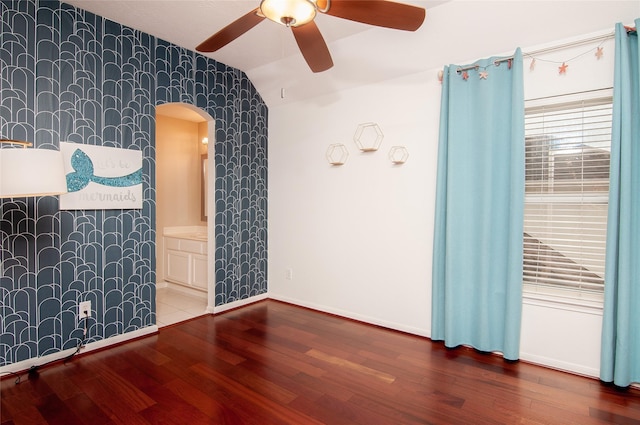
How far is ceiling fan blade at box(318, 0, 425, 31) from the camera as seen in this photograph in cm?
167

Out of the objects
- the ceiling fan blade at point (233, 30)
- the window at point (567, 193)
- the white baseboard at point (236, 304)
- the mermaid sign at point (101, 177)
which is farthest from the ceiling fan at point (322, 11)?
the white baseboard at point (236, 304)

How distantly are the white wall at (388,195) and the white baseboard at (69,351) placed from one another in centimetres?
161

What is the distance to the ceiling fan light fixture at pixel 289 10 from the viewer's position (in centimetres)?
162

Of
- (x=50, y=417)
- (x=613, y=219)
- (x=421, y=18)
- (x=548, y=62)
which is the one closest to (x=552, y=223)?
(x=613, y=219)

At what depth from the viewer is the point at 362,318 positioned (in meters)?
3.54

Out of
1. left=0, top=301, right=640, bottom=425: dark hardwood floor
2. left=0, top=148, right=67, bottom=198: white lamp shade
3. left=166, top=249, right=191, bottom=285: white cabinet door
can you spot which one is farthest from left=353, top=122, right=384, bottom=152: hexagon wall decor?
left=166, top=249, right=191, bottom=285: white cabinet door

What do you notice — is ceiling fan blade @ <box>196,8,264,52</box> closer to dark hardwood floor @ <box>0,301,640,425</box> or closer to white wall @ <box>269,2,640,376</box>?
white wall @ <box>269,2,640,376</box>

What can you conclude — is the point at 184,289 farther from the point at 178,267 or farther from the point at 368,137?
the point at 368,137

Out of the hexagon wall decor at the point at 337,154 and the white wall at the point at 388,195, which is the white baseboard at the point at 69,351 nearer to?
the white wall at the point at 388,195

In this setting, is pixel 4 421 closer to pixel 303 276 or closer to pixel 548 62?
pixel 303 276

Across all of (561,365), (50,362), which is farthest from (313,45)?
(50,362)

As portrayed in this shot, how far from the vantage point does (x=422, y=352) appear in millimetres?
2820

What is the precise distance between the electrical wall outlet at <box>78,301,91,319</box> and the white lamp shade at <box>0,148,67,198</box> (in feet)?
3.95

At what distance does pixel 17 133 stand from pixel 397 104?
9.91 ft
